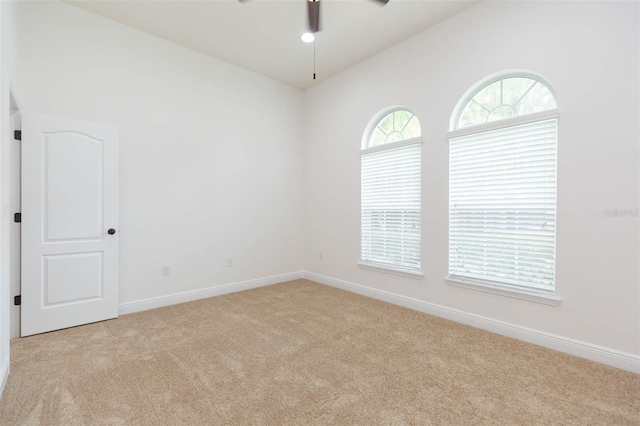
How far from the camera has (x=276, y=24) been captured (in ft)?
11.5

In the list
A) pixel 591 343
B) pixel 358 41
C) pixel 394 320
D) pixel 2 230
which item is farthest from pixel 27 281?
pixel 591 343

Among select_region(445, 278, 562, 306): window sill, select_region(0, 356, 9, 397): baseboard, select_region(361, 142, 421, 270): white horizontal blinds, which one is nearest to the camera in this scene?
select_region(0, 356, 9, 397): baseboard

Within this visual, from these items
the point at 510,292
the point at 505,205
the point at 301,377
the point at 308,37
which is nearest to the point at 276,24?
the point at 308,37

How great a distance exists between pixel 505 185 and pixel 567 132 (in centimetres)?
65

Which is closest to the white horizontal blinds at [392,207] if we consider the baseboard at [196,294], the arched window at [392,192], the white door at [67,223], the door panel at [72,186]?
the arched window at [392,192]

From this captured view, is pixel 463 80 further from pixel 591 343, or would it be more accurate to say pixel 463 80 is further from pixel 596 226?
pixel 591 343

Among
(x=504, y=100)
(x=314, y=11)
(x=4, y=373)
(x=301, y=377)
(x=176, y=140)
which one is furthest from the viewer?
(x=176, y=140)

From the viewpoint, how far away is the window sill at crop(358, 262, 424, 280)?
3.70 m

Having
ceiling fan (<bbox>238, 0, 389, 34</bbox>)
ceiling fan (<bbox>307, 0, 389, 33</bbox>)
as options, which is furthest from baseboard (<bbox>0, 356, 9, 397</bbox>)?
ceiling fan (<bbox>307, 0, 389, 33</bbox>)

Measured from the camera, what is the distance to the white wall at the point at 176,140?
3182 mm

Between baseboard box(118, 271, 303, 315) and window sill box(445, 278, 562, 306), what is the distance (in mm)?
2683

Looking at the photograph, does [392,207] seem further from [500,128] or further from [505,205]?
[500,128]

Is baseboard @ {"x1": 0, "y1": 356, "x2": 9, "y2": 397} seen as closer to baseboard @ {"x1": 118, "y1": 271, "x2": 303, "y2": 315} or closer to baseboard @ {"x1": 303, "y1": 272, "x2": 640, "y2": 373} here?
baseboard @ {"x1": 118, "y1": 271, "x2": 303, "y2": 315}

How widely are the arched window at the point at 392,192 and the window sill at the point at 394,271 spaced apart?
0.05 ft
